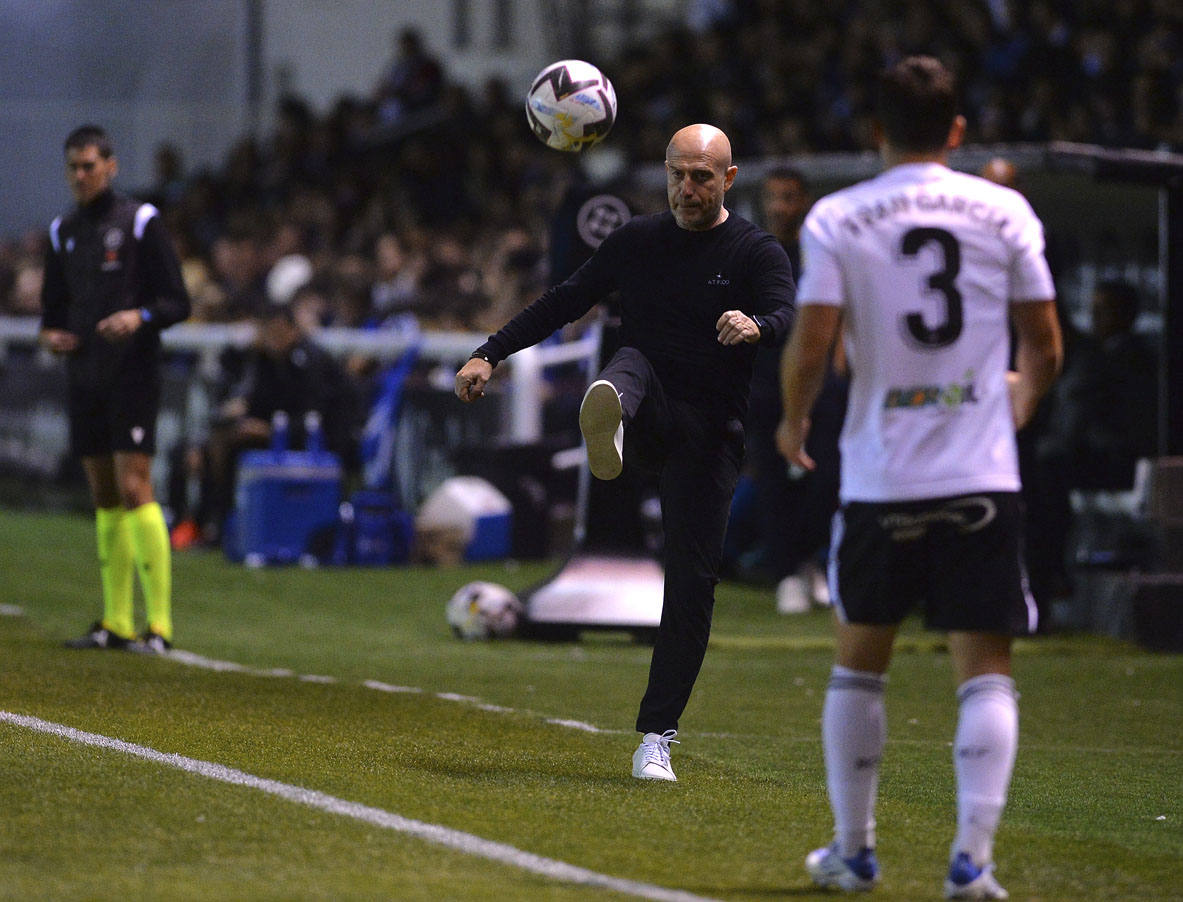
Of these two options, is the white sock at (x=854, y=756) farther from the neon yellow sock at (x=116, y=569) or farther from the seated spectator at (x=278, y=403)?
the seated spectator at (x=278, y=403)

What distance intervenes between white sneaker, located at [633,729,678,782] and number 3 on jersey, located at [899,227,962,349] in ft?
6.87

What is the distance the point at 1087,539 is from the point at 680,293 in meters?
6.31

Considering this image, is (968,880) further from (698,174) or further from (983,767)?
(698,174)

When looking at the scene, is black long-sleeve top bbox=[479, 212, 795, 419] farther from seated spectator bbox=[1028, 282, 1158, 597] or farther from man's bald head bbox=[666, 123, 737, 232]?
seated spectator bbox=[1028, 282, 1158, 597]

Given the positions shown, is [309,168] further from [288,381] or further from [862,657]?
[862,657]

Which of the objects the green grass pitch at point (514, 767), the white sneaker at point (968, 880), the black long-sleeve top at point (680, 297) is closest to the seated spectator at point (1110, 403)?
the green grass pitch at point (514, 767)

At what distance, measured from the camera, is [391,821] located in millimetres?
5477

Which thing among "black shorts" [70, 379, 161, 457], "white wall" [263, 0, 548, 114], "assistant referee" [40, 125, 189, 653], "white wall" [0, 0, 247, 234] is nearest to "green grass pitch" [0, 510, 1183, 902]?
"assistant referee" [40, 125, 189, 653]

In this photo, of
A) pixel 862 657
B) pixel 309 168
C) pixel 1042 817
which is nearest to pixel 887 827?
pixel 1042 817

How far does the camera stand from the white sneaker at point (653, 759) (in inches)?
250

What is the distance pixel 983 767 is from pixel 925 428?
0.80 metres

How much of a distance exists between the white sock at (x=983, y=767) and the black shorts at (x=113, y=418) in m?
5.58

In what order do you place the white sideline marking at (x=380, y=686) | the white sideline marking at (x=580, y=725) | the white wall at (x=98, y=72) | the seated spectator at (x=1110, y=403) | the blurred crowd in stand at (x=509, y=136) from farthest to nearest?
the white wall at (x=98, y=72), the blurred crowd in stand at (x=509, y=136), the seated spectator at (x=1110, y=403), the white sideline marking at (x=380, y=686), the white sideline marking at (x=580, y=725)

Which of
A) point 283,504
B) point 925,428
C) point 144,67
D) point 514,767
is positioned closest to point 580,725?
point 514,767
